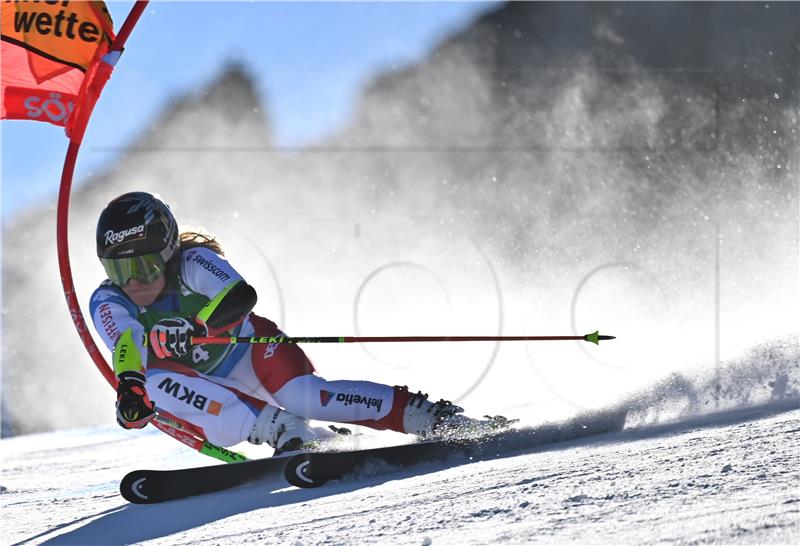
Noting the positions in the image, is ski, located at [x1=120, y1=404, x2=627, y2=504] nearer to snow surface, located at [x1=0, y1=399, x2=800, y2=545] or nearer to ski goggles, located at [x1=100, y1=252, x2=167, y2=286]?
snow surface, located at [x1=0, y1=399, x2=800, y2=545]

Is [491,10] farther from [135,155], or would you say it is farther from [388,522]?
[388,522]

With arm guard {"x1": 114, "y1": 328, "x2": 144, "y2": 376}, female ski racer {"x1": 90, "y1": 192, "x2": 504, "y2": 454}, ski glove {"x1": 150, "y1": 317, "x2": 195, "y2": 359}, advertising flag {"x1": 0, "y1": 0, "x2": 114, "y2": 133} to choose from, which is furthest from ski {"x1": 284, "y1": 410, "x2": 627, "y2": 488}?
advertising flag {"x1": 0, "y1": 0, "x2": 114, "y2": 133}

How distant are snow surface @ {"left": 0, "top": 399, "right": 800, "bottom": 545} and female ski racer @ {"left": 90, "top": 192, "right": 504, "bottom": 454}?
32 cm

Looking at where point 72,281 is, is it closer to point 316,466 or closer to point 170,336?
point 170,336

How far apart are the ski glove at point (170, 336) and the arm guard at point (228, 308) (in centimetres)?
14

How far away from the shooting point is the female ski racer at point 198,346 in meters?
4.28

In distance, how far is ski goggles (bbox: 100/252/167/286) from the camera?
170 inches

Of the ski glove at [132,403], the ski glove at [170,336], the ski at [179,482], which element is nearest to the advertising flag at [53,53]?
the ski glove at [170,336]

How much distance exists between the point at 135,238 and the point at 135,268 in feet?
0.44

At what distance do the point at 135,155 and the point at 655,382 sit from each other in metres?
12.2

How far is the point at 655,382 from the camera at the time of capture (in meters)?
4.82

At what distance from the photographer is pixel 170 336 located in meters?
4.38

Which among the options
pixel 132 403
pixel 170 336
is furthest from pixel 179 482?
pixel 170 336

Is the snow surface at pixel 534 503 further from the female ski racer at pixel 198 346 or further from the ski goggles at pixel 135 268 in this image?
the ski goggles at pixel 135 268
